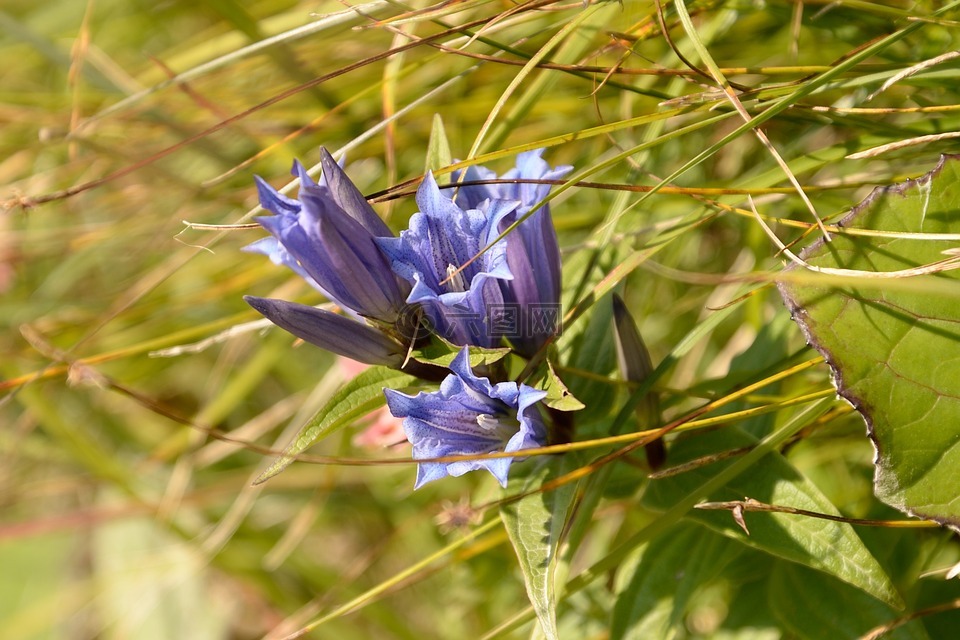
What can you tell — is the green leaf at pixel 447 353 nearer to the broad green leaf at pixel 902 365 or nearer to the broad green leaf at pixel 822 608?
the broad green leaf at pixel 902 365

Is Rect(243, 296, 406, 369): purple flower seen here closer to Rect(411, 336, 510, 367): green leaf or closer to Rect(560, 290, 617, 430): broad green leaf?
Rect(411, 336, 510, 367): green leaf

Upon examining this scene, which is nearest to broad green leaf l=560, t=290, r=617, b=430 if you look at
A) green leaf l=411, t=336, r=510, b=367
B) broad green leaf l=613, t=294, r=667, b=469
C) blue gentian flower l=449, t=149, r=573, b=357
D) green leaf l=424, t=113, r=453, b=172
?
broad green leaf l=613, t=294, r=667, b=469

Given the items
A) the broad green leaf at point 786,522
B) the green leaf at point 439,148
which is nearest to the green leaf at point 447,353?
the green leaf at point 439,148

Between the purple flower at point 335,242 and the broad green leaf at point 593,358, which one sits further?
the broad green leaf at point 593,358

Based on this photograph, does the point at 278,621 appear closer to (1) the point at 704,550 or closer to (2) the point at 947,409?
(1) the point at 704,550

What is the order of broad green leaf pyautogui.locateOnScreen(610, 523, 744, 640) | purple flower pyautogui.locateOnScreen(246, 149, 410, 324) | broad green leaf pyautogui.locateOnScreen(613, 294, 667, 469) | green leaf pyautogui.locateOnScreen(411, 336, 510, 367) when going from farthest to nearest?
1. broad green leaf pyautogui.locateOnScreen(610, 523, 744, 640)
2. broad green leaf pyautogui.locateOnScreen(613, 294, 667, 469)
3. green leaf pyautogui.locateOnScreen(411, 336, 510, 367)
4. purple flower pyautogui.locateOnScreen(246, 149, 410, 324)

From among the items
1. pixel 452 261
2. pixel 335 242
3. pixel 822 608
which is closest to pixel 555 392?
pixel 452 261
